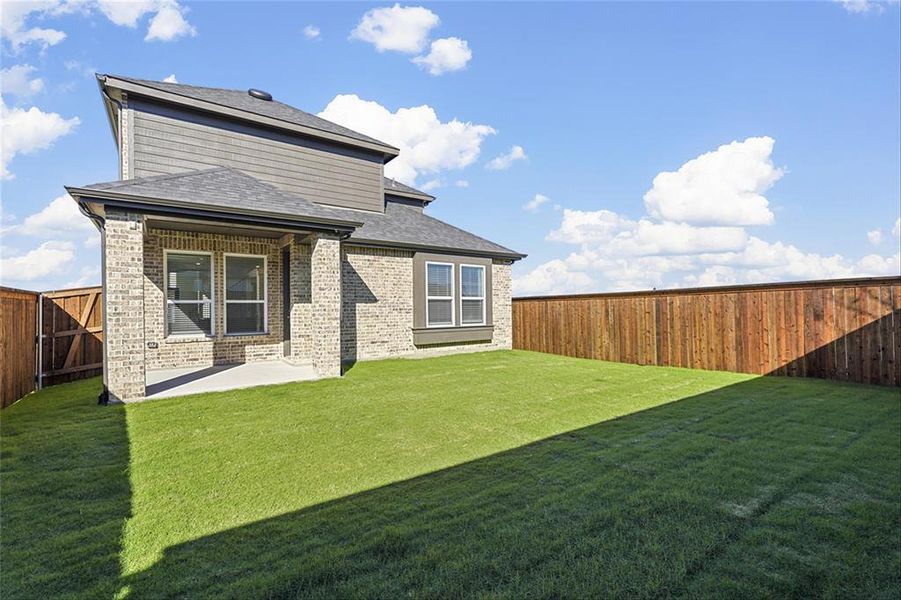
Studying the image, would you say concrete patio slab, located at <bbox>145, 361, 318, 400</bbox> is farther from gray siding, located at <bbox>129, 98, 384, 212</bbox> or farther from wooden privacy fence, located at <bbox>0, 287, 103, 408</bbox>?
gray siding, located at <bbox>129, 98, 384, 212</bbox>

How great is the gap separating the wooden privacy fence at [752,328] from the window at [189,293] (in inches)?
379

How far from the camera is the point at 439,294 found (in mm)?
11922

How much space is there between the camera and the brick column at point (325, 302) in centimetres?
797

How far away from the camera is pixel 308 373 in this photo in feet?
27.4

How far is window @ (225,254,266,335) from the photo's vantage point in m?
9.40

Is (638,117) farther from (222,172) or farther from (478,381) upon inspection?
(222,172)

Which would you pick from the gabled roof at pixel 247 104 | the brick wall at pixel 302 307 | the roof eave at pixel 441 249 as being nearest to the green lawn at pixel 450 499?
the brick wall at pixel 302 307

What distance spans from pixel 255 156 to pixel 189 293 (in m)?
4.10

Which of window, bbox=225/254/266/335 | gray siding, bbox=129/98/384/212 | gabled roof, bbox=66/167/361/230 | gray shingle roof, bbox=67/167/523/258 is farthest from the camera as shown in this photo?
window, bbox=225/254/266/335

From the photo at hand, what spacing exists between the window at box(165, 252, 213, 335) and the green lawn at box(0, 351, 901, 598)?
9.68ft

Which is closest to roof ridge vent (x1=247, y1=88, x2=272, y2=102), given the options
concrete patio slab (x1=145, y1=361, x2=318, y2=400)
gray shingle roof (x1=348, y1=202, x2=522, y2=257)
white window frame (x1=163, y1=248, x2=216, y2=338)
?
gray shingle roof (x1=348, y1=202, x2=522, y2=257)

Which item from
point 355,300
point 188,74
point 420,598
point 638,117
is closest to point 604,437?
point 420,598

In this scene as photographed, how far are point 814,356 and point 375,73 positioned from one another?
12.7 m

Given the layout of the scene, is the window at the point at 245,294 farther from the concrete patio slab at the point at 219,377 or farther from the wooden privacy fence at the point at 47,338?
the wooden privacy fence at the point at 47,338
